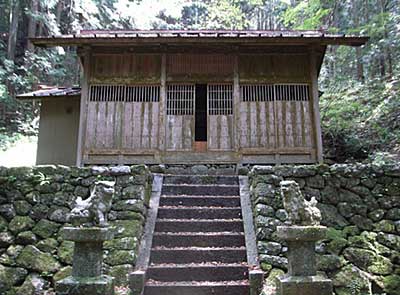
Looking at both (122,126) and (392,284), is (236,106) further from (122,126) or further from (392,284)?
(392,284)

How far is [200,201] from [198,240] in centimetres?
115

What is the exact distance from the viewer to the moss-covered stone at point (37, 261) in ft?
17.3

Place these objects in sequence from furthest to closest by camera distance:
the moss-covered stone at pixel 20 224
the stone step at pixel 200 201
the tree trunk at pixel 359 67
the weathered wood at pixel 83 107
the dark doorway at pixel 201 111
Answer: the tree trunk at pixel 359 67 < the dark doorway at pixel 201 111 < the weathered wood at pixel 83 107 < the stone step at pixel 200 201 < the moss-covered stone at pixel 20 224

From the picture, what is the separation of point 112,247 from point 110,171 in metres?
1.46

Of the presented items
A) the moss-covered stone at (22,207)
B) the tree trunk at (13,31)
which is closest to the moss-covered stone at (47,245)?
the moss-covered stone at (22,207)

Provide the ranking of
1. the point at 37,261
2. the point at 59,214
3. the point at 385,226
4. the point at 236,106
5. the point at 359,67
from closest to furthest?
the point at 37,261 < the point at 385,226 < the point at 59,214 < the point at 236,106 < the point at 359,67

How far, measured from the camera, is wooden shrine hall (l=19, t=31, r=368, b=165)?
949 centimetres

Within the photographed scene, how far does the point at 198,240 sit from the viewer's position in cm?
569

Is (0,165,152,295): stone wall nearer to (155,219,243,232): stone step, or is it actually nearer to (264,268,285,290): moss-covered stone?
(155,219,243,232): stone step

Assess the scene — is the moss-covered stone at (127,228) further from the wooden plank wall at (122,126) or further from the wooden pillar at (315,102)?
the wooden pillar at (315,102)

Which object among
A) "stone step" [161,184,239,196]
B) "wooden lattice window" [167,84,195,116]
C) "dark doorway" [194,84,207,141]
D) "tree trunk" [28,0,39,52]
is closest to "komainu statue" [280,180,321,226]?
"stone step" [161,184,239,196]

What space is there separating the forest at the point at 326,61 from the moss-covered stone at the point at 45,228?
8.50m

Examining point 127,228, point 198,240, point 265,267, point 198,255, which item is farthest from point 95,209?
point 265,267

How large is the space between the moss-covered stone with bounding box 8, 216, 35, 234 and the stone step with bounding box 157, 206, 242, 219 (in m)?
2.06
